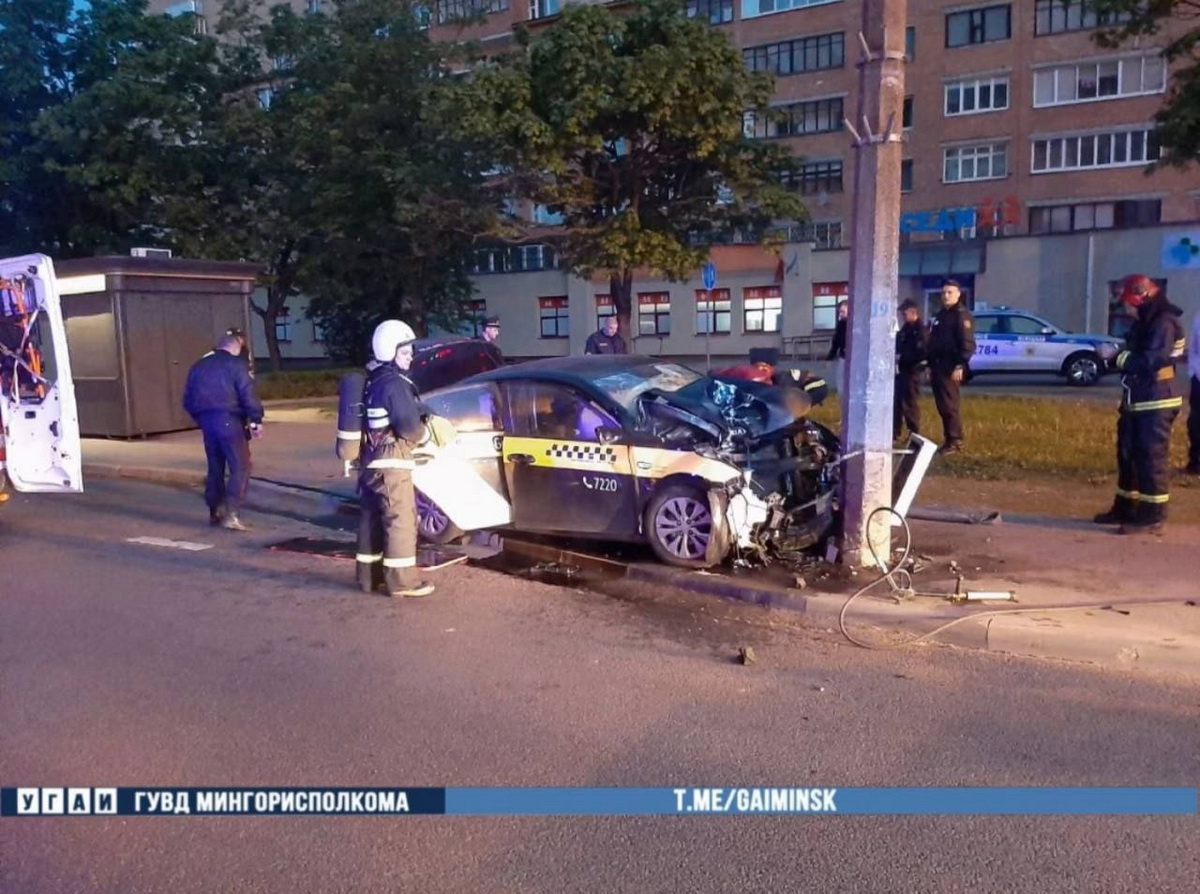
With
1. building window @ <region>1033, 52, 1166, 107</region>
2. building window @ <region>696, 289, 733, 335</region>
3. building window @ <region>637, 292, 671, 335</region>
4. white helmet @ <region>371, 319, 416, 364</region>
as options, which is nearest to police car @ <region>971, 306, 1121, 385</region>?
white helmet @ <region>371, 319, 416, 364</region>

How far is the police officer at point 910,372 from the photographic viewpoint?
11.4 meters

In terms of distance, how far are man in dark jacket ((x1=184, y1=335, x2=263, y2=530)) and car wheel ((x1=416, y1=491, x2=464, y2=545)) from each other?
2.08 m

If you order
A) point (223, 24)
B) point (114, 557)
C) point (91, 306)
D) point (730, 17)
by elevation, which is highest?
point (730, 17)

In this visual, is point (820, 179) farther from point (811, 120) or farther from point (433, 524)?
point (433, 524)

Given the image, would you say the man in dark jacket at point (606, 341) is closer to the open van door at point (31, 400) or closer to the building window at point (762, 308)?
the open van door at point (31, 400)

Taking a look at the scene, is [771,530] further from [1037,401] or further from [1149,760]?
[1037,401]

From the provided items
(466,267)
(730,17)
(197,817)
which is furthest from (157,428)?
(730,17)

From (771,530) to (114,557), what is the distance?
543 cm

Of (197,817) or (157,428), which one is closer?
(197,817)

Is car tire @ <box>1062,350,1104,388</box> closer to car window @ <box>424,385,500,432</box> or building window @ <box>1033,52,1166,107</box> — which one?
car window @ <box>424,385,500,432</box>

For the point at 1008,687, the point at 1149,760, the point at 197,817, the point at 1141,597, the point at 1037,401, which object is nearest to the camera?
the point at 197,817

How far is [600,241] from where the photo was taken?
19.8 m

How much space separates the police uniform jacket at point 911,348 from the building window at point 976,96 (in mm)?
30815

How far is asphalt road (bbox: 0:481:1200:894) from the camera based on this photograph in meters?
3.66
